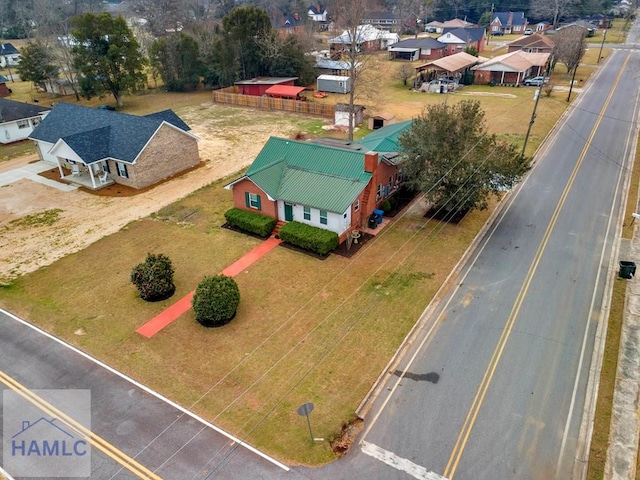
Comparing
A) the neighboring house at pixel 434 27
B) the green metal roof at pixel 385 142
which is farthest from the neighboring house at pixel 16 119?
the neighboring house at pixel 434 27

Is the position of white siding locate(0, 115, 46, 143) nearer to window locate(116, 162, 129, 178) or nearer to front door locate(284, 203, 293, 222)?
window locate(116, 162, 129, 178)

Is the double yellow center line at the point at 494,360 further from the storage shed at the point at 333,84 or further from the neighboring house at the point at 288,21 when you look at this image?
the neighboring house at the point at 288,21

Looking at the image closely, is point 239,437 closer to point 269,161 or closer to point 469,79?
point 269,161

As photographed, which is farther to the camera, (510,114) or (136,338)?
(510,114)

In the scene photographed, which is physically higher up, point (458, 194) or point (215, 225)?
point (458, 194)

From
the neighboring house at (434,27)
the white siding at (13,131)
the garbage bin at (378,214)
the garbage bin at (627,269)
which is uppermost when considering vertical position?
the neighboring house at (434,27)

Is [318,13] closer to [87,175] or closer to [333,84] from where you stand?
[333,84]

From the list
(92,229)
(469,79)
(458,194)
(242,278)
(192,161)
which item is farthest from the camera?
(469,79)

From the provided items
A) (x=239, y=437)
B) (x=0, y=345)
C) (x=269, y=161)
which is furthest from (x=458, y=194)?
(x=0, y=345)

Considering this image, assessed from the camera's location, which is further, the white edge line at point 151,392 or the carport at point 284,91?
the carport at point 284,91
